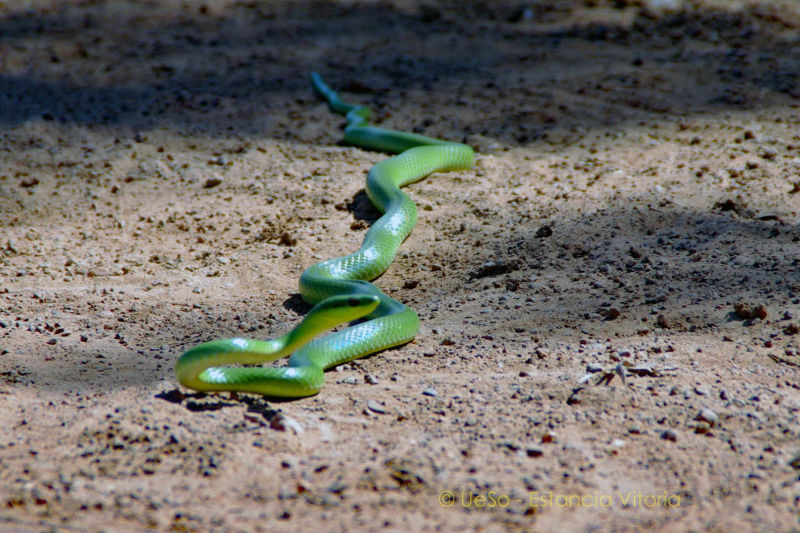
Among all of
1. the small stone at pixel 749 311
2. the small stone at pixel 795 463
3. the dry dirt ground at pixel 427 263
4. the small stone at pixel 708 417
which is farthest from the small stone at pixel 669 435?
the small stone at pixel 749 311

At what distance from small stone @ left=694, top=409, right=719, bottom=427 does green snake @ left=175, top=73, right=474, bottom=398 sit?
1488 mm

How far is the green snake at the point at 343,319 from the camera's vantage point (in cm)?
343

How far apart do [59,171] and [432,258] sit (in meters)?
3.22

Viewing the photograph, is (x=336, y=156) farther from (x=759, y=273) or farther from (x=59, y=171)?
(x=759, y=273)

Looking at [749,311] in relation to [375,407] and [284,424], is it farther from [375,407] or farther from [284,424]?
[284,424]

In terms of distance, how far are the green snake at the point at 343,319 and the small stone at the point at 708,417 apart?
58.6 inches

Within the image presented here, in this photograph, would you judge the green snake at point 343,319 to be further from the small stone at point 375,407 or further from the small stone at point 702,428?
the small stone at point 702,428

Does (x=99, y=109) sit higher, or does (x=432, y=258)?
(x=99, y=109)

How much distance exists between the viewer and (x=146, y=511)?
2660 millimetres

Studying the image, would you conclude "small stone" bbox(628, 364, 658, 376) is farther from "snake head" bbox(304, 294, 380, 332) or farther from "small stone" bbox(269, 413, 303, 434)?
"small stone" bbox(269, 413, 303, 434)

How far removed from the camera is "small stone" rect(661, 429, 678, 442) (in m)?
3.08

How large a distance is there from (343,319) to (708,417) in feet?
5.45

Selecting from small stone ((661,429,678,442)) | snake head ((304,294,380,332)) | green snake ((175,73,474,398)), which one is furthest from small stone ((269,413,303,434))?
small stone ((661,429,678,442))

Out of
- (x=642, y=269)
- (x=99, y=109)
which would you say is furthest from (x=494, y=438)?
(x=99, y=109)
